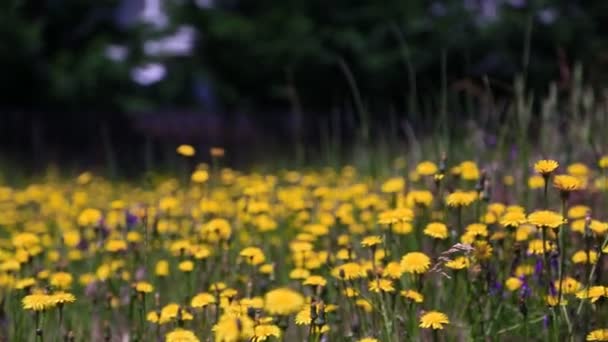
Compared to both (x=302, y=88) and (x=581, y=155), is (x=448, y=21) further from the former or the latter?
(x=581, y=155)

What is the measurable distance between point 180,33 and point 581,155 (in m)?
8.30

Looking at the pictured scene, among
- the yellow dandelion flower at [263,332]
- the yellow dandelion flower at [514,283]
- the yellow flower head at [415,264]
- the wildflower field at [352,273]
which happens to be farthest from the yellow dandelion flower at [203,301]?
the yellow dandelion flower at [514,283]

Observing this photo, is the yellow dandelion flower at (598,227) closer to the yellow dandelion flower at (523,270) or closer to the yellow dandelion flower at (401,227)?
the yellow dandelion flower at (523,270)

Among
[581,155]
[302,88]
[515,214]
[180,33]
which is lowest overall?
[515,214]

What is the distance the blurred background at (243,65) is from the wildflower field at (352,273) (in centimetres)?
496

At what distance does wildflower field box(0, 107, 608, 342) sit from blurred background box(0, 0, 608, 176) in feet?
16.3

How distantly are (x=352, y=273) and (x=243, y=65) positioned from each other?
962cm

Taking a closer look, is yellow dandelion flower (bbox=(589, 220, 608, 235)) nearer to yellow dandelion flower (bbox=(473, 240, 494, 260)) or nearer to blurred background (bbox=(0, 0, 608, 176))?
yellow dandelion flower (bbox=(473, 240, 494, 260))

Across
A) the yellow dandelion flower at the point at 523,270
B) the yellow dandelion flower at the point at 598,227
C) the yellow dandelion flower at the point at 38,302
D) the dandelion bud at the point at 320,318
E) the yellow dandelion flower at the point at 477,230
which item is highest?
the yellow dandelion flower at the point at 477,230

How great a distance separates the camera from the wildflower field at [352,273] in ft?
5.45

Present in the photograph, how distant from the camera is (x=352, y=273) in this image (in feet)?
5.72

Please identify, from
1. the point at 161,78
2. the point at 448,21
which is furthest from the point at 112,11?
the point at 448,21

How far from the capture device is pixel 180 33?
1118cm

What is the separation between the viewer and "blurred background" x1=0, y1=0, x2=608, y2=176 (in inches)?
340
